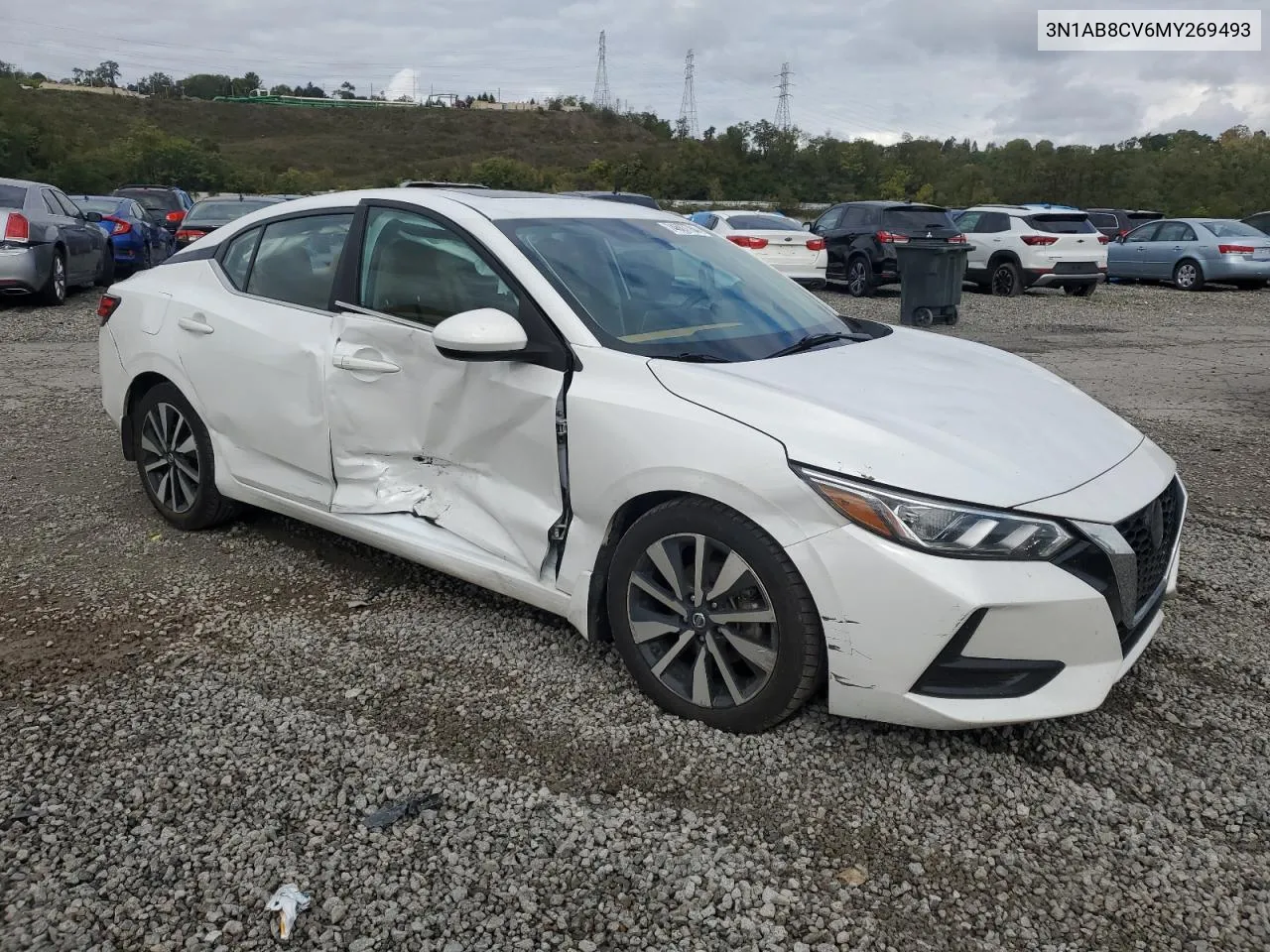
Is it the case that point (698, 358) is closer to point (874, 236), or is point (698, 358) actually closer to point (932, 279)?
point (932, 279)

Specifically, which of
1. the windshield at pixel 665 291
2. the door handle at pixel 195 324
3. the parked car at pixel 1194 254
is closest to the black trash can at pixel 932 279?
the parked car at pixel 1194 254

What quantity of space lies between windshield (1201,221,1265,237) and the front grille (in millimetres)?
19067

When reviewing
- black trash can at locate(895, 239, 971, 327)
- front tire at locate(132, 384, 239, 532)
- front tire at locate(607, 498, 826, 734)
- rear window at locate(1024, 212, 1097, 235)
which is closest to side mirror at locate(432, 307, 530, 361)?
front tire at locate(607, 498, 826, 734)

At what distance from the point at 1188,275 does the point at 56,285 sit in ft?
62.3

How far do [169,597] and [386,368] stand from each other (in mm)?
1288

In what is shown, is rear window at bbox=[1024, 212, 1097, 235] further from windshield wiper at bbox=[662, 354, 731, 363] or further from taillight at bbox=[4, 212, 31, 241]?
windshield wiper at bbox=[662, 354, 731, 363]

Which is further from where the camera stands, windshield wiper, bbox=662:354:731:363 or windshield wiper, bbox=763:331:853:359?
windshield wiper, bbox=763:331:853:359

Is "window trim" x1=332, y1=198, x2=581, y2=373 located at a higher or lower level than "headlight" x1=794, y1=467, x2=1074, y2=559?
higher

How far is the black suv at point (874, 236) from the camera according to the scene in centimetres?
1650

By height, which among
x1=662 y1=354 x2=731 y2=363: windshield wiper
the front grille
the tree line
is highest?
the tree line

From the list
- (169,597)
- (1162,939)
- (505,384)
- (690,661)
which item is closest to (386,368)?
(505,384)

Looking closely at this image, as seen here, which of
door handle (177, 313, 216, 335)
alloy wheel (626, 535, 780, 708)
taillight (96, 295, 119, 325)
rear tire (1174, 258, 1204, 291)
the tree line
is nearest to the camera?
alloy wheel (626, 535, 780, 708)

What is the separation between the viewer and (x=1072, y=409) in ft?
11.3

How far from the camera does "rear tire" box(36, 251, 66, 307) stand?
496 inches
